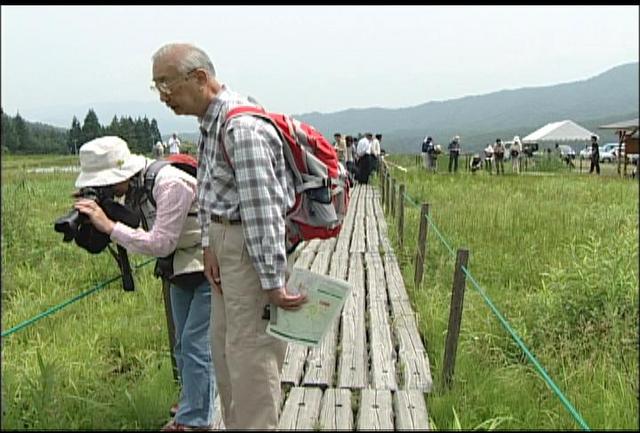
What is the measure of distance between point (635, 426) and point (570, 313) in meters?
2.14

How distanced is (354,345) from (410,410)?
1139mm

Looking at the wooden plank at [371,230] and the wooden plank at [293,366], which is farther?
the wooden plank at [371,230]

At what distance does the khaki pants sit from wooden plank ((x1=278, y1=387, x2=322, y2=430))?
24.8 inches

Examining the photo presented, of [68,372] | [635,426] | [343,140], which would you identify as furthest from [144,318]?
[343,140]

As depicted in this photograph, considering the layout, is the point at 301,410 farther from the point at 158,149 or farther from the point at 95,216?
the point at 158,149

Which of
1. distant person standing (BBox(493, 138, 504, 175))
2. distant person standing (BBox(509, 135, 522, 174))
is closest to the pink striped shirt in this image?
distant person standing (BBox(509, 135, 522, 174))

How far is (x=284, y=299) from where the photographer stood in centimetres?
221

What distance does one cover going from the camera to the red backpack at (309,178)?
2.23 metres

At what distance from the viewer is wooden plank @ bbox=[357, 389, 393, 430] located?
296 cm

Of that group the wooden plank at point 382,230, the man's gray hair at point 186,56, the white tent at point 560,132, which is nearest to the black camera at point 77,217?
the man's gray hair at point 186,56

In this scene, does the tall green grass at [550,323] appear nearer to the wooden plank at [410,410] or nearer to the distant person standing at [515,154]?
the wooden plank at [410,410]

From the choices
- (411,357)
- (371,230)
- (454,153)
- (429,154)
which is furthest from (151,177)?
(429,154)

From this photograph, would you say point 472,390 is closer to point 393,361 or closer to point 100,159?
point 393,361

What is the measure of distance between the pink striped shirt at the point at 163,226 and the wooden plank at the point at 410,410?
1235mm
